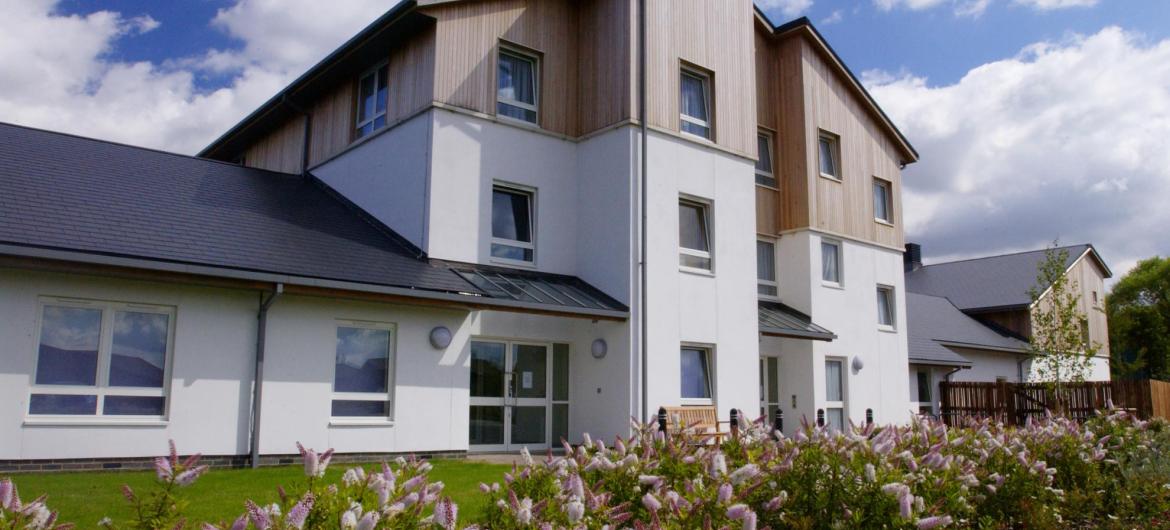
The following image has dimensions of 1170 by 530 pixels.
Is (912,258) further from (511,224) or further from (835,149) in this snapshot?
(511,224)

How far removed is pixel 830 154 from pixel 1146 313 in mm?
34712

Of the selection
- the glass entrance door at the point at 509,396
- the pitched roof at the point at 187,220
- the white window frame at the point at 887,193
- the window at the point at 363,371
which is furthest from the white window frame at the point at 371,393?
the white window frame at the point at 887,193

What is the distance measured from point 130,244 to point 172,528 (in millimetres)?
9480

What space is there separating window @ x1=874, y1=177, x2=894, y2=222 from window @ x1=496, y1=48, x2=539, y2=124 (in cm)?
1107

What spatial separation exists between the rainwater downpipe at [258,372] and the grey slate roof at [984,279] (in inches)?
1141

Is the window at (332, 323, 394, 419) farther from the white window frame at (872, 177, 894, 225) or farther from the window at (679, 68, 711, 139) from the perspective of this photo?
the white window frame at (872, 177, 894, 225)

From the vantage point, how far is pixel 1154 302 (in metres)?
49.6

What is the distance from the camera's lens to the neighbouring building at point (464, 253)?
1141 cm

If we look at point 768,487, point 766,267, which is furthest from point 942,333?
point 768,487

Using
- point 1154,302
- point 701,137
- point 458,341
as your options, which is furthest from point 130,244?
point 1154,302

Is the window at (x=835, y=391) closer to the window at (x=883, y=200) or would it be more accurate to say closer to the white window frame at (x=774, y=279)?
the white window frame at (x=774, y=279)

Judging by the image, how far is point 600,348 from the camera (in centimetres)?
1590

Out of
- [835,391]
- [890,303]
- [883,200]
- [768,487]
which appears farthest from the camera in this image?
[883,200]

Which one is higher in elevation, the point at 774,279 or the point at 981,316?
the point at 981,316
